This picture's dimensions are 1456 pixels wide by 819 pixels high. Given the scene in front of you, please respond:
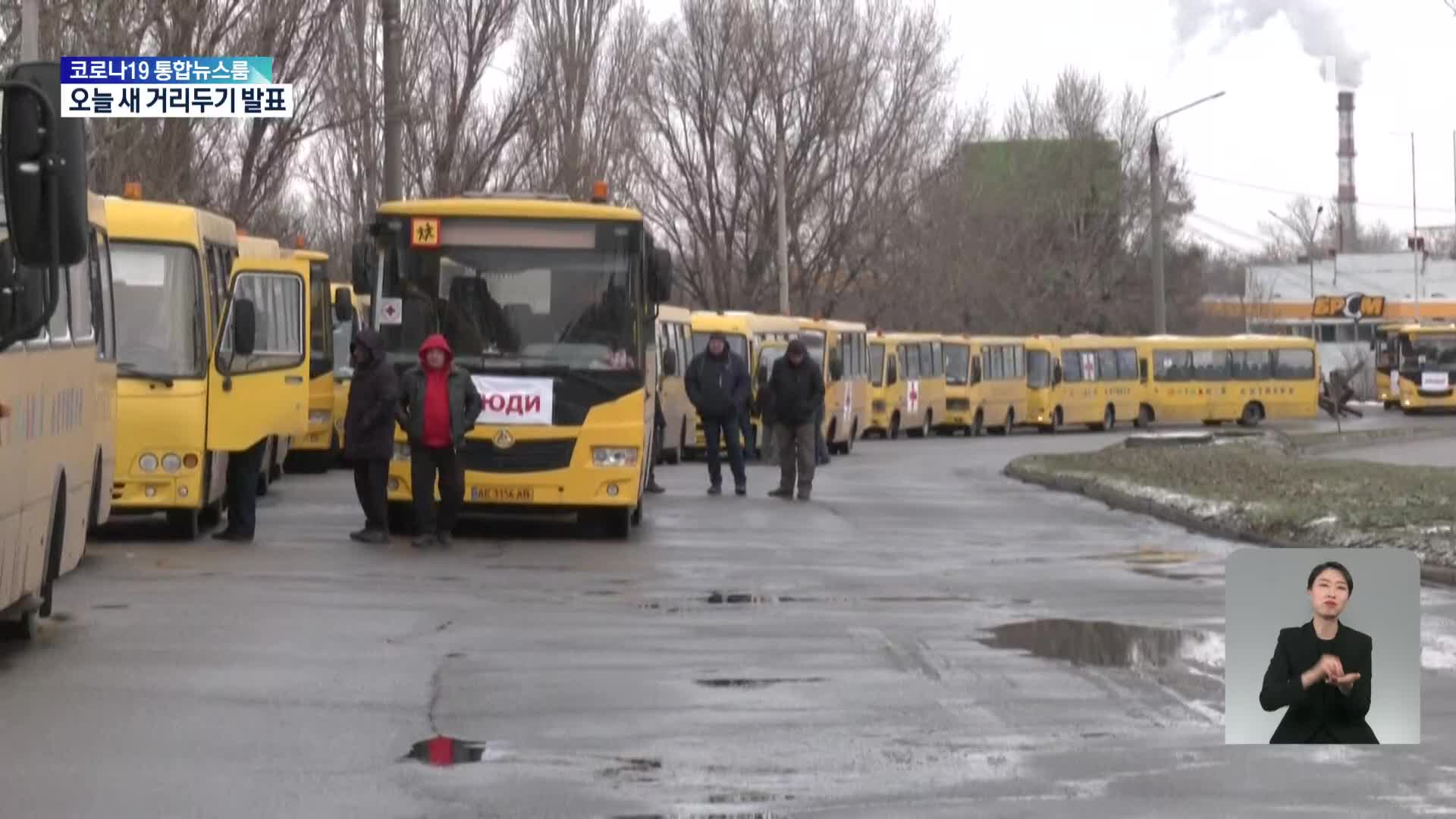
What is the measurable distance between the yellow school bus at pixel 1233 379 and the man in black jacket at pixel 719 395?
45671 millimetres

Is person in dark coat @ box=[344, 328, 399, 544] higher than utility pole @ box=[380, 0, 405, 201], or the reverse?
utility pole @ box=[380, 0, 405, 201]

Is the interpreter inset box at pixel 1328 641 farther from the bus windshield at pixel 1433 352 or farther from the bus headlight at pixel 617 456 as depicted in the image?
the bus windshield at pixel 1433 352

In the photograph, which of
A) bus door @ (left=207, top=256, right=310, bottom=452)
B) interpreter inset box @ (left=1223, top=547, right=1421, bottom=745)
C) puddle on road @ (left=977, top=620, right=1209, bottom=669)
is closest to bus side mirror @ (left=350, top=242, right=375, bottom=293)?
bus door @ (left=207, top=256, right=310, bottom=452)

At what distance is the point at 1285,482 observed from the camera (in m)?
28.3

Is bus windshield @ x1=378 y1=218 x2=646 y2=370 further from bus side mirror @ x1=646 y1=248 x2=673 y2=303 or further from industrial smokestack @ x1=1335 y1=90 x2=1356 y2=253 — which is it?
industrial smokestack @ x1=1335 y1=90 x2=1356 y2=253

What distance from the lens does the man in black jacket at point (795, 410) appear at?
89.1ft

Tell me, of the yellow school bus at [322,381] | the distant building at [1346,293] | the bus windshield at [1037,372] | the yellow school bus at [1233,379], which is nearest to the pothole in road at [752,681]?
the yellow school bus at [322,381]

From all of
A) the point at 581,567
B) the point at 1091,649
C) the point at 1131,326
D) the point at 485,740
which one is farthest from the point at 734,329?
the point at 1131,326

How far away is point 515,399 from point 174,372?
9.16 feet

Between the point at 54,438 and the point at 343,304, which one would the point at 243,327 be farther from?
the point at 343,304

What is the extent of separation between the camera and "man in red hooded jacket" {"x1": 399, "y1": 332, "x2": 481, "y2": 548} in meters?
19.9

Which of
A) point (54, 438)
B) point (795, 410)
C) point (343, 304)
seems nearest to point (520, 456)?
point (795, 410)

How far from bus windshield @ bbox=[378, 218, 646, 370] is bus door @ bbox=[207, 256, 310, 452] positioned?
1259 mm

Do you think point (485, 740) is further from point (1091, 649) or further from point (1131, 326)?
point (1131, 326)
